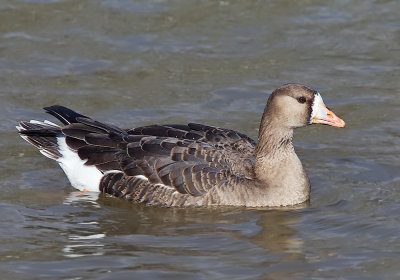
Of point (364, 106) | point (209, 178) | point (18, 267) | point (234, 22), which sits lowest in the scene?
point (18, 267)

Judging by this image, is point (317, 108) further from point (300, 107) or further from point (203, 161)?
point (203, 161)

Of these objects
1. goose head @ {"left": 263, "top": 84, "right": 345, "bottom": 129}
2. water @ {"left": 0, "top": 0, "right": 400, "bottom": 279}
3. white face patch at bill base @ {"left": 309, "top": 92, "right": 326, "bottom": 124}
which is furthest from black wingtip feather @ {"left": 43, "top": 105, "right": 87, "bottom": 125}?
white face patch at bill base @ {"left": 309, "top": 92, "right": 326, "bottom": 124}

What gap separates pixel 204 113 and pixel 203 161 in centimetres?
300

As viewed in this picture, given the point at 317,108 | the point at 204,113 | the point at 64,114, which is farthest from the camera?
the point at 204,113

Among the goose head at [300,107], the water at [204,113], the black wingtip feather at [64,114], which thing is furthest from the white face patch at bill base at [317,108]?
the black wingtip feather at [64,114]

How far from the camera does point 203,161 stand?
11609 mm

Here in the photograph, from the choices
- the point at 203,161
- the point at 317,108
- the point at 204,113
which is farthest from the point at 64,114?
the point at 317,108

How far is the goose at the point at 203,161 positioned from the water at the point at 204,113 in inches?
8.0

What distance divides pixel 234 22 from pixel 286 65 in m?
2.09

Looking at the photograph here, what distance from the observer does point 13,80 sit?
610 inches

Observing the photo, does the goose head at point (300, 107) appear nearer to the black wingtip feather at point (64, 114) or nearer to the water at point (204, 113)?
the water at point (204, 113)

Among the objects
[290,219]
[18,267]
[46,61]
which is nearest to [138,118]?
[46,61]

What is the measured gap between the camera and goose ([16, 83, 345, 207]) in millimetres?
11578

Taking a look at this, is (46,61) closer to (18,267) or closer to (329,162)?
(329,162)
